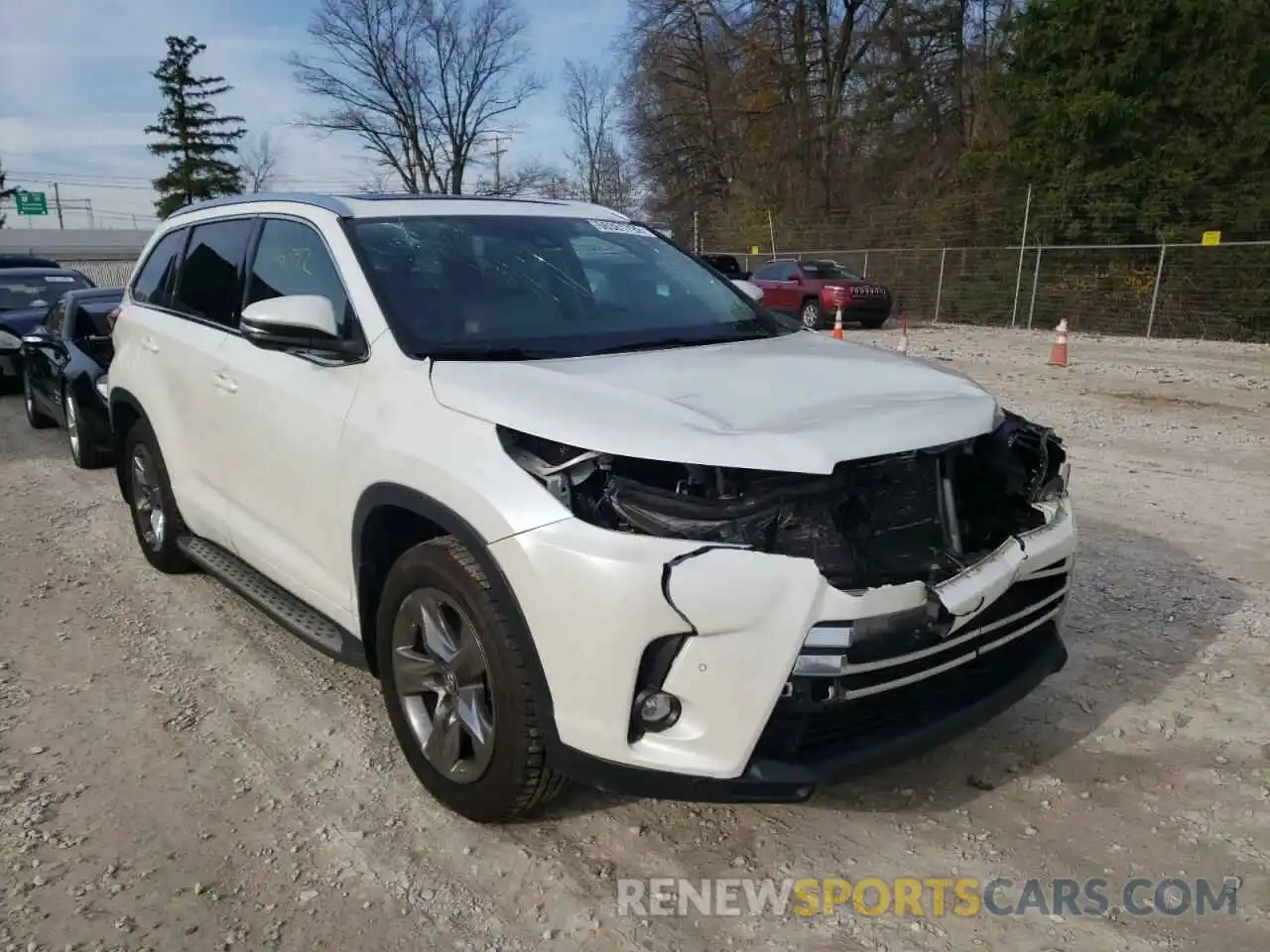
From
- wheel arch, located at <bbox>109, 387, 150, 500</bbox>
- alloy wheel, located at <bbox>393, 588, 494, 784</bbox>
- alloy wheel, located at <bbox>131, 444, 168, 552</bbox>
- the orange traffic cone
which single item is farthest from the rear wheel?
alloy wheel, located at <bbox>393, 588, 494, 784</bbox>

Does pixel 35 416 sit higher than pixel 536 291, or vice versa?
pixel 536 291

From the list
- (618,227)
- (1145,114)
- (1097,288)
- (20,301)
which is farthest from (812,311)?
(618,227)

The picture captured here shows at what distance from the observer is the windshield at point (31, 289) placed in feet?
39.8

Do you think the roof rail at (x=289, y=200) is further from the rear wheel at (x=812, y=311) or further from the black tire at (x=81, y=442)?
the rear wheel at (x=812, y=311)

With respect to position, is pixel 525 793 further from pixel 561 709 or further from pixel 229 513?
pixel 229 513

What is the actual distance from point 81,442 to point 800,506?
7340 mm

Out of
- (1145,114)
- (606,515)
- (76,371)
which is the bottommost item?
(76,371)

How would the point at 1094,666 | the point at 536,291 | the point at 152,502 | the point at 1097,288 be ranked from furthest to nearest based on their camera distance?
the point at 1097,288 → the point at 152,502 → the point at 1094,666 → the point at 536,291

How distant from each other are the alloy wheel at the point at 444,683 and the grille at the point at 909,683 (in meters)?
0.86

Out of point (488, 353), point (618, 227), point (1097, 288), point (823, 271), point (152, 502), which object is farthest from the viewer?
point (823, 271)

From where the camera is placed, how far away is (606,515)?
2.47 meters

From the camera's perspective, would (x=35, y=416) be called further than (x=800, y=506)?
Yes

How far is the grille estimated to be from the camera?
2.42 meters

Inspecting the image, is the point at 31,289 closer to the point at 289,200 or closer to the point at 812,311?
the point at 289,200
